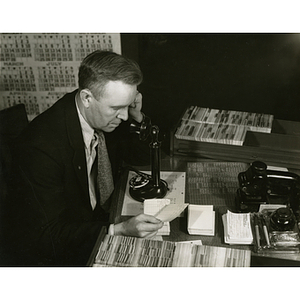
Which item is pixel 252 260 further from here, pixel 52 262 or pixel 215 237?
pixel 52 262

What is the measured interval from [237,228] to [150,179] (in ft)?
1.98

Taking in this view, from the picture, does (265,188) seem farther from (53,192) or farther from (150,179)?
(53,192)

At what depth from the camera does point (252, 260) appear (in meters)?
1.82

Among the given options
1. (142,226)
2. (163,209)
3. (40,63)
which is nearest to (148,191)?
(163,209)

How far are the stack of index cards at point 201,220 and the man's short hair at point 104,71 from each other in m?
0.81

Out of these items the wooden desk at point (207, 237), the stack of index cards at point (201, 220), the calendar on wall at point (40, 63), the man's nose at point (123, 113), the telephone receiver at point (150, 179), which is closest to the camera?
the wooden desk at point (207, 237)

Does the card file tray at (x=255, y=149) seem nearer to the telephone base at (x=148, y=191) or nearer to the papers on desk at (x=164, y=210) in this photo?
the telephone base at (x=148, y=191)

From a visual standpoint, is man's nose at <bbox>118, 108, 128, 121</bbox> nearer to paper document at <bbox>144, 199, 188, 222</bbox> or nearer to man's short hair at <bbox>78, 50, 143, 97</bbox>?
man's short hair at <bbox>78, 50, 143, 97</bbox>

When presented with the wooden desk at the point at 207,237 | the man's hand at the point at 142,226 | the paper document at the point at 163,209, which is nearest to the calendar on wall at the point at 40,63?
the wooden desk at the point at 207,237

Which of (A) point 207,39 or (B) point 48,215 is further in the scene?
(A) point 207,39

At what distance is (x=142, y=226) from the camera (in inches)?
70.7

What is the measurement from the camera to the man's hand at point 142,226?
1798mm

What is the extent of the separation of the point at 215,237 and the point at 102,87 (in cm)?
104
